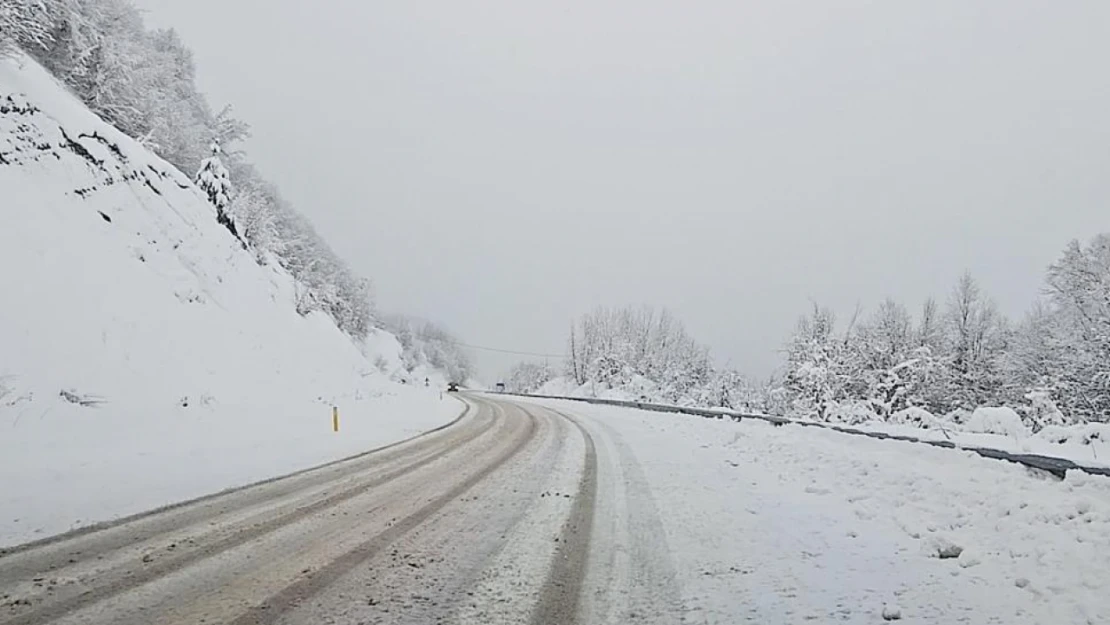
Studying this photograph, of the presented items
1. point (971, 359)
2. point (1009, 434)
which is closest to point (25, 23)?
point (1009, 434)

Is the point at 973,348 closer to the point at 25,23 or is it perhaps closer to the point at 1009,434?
the point at 1009,434

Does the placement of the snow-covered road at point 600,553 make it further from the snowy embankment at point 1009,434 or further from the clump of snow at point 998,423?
the clump of snow at point 998,423

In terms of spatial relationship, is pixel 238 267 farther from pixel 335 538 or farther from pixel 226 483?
pixel 335 538

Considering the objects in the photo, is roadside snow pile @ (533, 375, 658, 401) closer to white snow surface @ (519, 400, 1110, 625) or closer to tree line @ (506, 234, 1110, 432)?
tree line @ (506, 234, 1110, 432)

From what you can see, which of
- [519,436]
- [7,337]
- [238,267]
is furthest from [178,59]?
[519,436]

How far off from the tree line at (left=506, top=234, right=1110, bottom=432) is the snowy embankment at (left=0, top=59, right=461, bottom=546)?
20142mm

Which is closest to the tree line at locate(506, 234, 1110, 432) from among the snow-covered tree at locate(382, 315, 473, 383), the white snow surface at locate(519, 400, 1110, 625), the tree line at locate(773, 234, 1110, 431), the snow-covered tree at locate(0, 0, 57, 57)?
the tree line at locate(773, 234, 1110, 431)

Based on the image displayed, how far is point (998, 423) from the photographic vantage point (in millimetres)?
Result: 14828

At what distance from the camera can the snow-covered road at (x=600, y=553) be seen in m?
4.17

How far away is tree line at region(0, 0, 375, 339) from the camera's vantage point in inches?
877

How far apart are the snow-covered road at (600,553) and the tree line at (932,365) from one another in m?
14.3

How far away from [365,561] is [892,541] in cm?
520

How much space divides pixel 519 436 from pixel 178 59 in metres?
45.8

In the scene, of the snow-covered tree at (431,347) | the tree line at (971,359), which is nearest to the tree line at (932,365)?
the tree line at (971,359)
